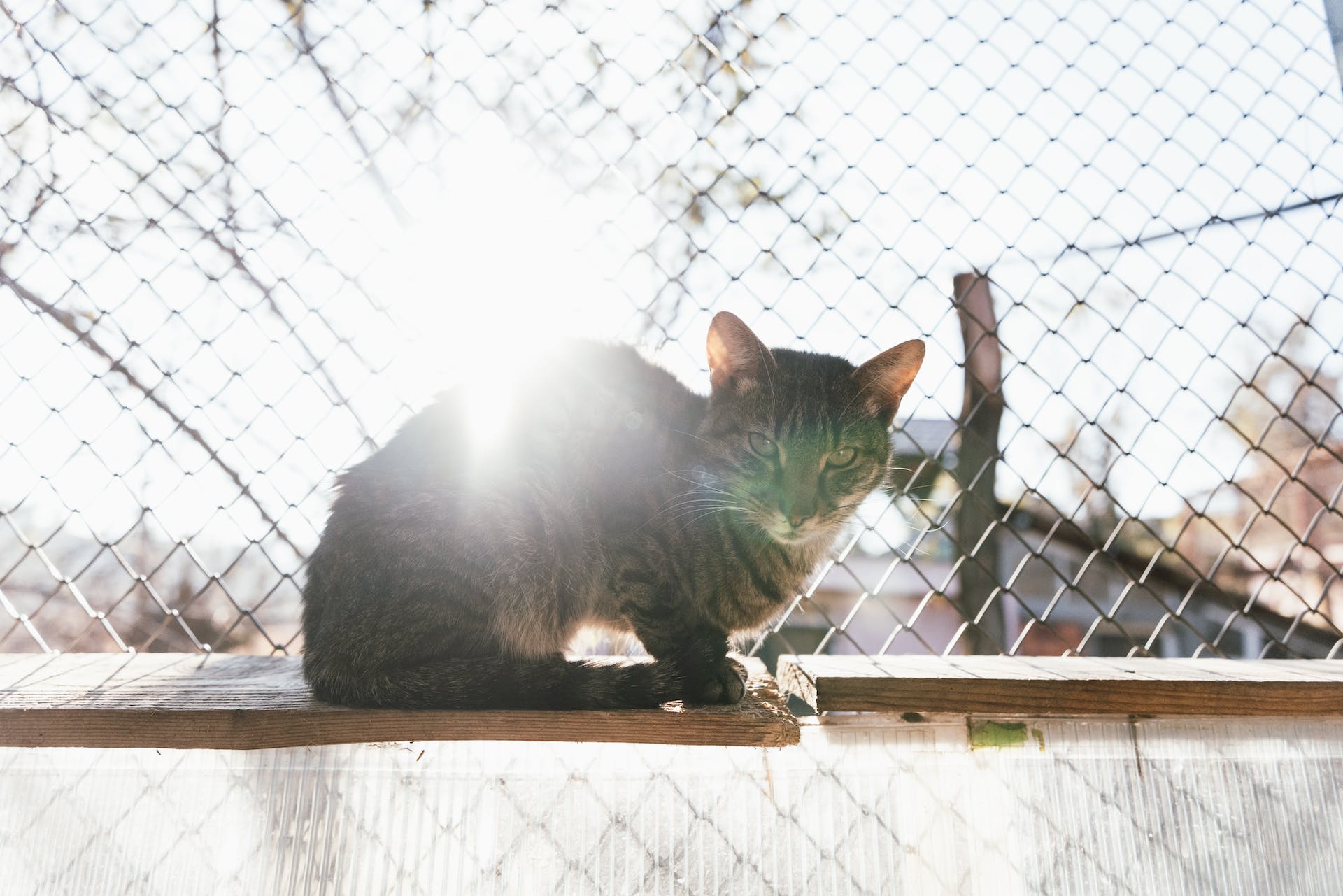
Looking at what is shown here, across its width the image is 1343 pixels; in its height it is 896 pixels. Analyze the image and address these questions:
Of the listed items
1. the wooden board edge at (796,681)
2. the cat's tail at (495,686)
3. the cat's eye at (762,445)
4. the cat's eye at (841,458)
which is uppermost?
the cat's eye at (762,445)

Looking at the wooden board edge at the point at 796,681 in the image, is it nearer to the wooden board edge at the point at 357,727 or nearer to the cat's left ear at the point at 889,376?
the wooden board edge at the point at 357,727

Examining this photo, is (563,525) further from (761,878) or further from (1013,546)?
(1013,546)

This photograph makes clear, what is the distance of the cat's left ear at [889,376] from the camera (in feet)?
5.82

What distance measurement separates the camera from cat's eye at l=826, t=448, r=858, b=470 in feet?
5.82

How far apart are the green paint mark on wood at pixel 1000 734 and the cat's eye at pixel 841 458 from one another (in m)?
0.65

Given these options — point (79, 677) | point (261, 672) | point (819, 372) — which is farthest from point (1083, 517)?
point (79, 677)

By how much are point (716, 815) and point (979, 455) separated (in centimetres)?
165

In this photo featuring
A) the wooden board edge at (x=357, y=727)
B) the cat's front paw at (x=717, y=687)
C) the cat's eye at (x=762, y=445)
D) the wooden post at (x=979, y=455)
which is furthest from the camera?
the wooden post at (x=979, y=455)

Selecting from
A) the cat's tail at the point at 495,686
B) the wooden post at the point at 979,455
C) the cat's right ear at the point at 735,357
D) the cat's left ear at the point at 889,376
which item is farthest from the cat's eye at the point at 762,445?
the wooden post at the point at 979,455

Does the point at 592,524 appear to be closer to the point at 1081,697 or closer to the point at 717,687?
the point at 717,687

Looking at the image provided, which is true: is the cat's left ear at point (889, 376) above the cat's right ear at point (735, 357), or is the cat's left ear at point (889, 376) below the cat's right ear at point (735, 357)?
below

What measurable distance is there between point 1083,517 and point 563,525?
2.22 meters

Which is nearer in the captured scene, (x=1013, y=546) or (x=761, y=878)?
(x=761, y=878)

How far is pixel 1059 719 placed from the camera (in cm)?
132
